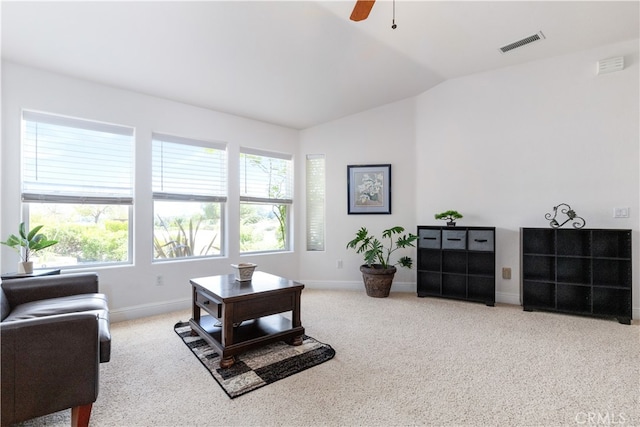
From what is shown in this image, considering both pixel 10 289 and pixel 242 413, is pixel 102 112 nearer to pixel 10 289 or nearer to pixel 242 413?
pixel 10 289

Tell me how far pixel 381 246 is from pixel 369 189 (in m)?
0.87

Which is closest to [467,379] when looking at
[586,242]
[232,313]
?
[232,313]

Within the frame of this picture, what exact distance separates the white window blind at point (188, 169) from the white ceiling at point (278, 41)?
55 cm

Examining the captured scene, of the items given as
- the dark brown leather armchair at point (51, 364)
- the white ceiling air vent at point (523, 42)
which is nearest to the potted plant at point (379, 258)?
the white ceiling air vent at point (523, 42)

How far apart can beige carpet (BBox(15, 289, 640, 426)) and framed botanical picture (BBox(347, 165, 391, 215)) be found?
73.5 inches

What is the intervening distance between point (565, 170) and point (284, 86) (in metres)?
3.39

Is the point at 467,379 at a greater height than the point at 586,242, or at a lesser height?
lesser

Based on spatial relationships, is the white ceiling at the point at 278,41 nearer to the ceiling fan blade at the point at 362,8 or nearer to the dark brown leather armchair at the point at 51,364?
the ceiling fan blade at the point at 362,8

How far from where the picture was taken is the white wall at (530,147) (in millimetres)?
3314

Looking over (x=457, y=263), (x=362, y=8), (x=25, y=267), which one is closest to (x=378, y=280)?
(x=457, y=263)

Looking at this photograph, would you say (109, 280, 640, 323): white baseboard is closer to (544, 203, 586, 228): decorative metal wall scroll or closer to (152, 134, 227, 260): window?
(152, 134, 227, 260): window

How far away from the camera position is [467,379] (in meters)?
2.05

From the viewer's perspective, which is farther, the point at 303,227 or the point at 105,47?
the point at 303,227

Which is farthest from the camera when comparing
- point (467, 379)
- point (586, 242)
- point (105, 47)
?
point (586, 242)
